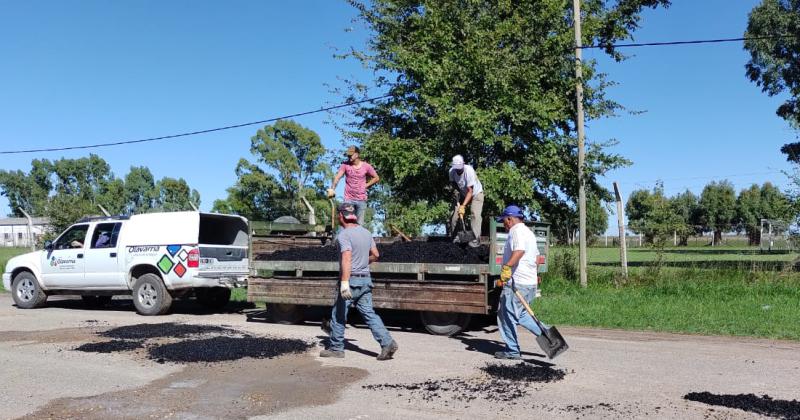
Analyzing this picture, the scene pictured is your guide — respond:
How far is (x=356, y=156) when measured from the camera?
A: 1121 centimetres

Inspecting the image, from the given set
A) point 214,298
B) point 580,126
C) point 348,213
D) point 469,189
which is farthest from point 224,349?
point 580,126

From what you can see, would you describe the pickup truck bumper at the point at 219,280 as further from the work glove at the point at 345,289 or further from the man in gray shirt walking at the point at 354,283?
the work glove at the point at 345,289

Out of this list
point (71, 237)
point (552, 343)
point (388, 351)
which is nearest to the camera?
point (552, 343)

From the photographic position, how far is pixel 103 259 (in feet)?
43.3

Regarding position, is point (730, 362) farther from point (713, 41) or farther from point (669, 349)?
point (713, 41)

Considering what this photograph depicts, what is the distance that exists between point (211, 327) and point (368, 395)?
5200 millimetres

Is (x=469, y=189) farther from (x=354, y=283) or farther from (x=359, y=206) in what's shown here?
(x=354, y=283)

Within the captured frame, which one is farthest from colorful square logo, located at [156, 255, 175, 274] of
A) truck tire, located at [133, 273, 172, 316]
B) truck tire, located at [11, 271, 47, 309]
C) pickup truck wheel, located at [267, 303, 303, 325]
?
truck tire, located at [11, 271, 47, 309]

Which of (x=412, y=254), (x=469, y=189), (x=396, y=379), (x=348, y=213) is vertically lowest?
(x=396, y=379)

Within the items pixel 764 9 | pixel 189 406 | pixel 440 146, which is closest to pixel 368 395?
pixel 189 406

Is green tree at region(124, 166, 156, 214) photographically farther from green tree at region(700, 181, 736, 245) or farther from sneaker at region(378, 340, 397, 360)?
sneaker at region(378, 340, 397, 360)

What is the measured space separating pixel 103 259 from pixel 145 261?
121 centimetres

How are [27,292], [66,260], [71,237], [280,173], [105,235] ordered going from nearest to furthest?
[105,235], [66,260], [71,237], [27,292], [280,173]

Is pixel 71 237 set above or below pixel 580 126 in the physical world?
below
